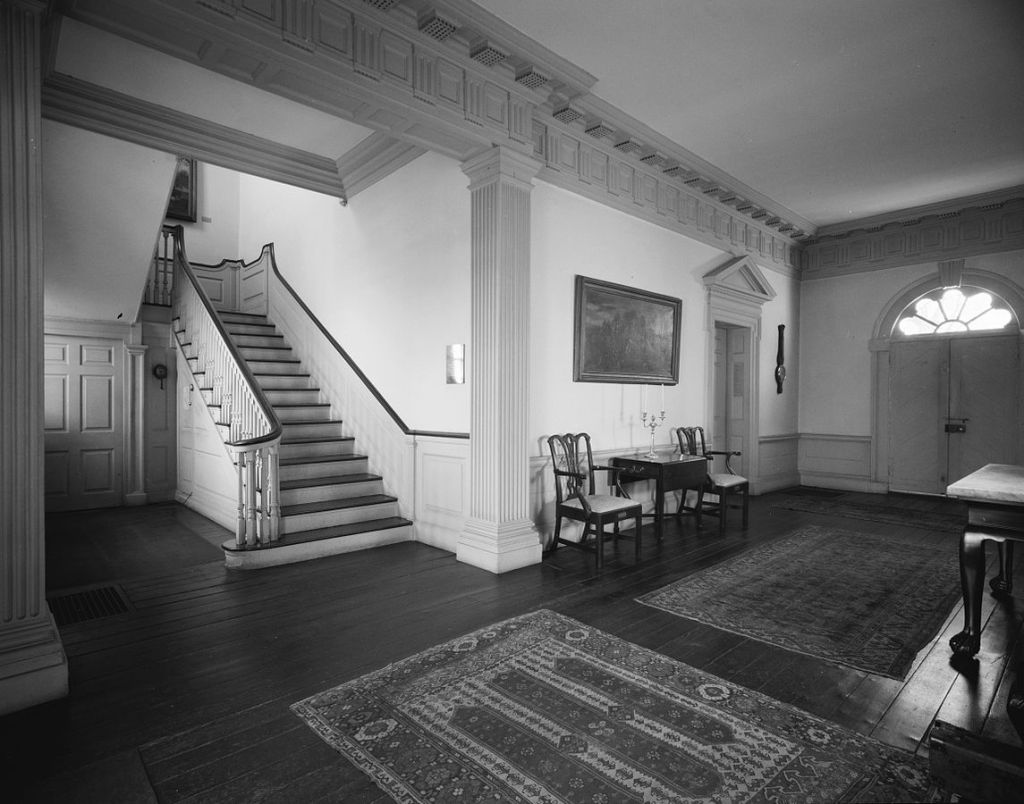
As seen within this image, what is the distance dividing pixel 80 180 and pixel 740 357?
770 centimetres

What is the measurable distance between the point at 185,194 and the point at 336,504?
6.81 meters

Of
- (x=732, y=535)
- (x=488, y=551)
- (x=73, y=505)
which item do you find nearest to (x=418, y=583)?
(x=488, y=551)

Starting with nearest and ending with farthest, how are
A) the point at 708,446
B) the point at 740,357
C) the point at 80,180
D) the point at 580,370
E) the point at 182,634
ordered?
the point at 182,634 → the point at 80,180 → the point at 580,370 → the point at 708,446 → the point at 740,357

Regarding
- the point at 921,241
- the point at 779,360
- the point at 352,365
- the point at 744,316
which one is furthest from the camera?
the point at 779,360

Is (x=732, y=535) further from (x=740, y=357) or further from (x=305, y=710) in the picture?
(x=305, y=710)

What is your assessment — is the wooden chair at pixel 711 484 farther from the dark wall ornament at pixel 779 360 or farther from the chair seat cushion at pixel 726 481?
the dark wall ornament at pixel 779 360

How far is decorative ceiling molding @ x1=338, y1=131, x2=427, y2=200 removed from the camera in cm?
555

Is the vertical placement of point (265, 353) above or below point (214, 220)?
below

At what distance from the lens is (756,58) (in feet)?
13.9

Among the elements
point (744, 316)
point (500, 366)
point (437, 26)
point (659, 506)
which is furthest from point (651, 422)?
point (437, 26)

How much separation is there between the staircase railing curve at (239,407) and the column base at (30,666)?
76.8 inches

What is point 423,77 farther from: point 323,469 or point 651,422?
point 651,422

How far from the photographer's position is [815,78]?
452 cm

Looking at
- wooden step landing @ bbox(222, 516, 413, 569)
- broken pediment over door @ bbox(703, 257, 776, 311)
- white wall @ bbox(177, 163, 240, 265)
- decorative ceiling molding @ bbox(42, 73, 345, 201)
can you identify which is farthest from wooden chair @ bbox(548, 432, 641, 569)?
white wall @ bbox(177, 163, 240, 265)
